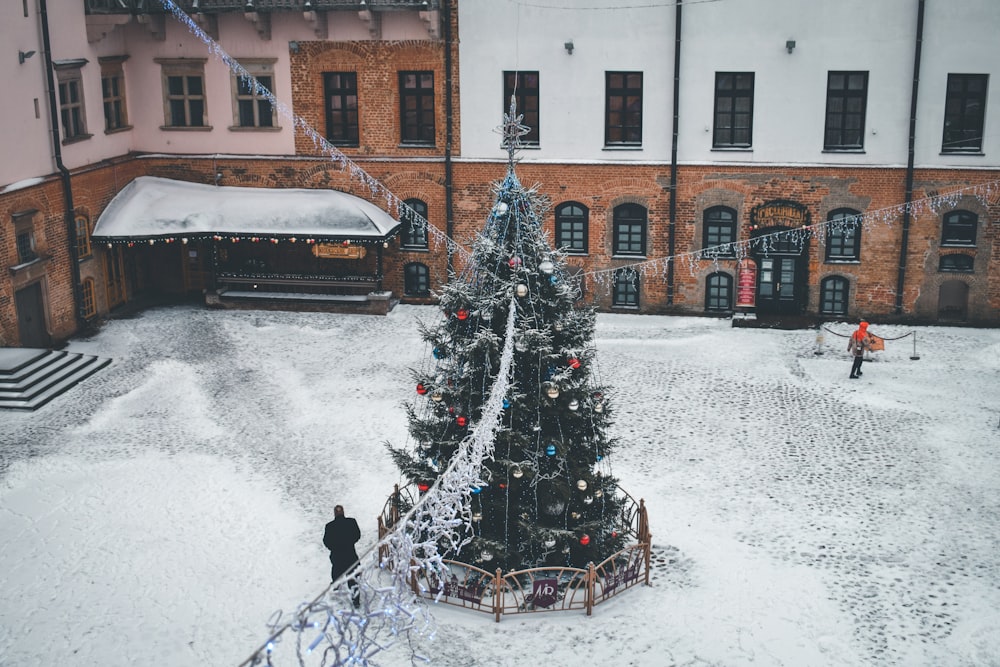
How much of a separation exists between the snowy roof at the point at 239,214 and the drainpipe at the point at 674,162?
6910 millimetres

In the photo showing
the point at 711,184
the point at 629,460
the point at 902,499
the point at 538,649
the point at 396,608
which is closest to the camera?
the point at 396,608

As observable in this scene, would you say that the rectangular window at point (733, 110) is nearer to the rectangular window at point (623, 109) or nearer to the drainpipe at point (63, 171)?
the rectangular window at point (623, 109)

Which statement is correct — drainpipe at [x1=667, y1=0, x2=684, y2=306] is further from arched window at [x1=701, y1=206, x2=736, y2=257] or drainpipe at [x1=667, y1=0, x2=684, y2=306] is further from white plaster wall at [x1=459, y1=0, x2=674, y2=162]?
arched window at [x1=701, y1=206, x2=736, y2=257]

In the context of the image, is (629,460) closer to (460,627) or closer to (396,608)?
(460,627)

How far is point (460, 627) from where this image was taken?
42.1 ft

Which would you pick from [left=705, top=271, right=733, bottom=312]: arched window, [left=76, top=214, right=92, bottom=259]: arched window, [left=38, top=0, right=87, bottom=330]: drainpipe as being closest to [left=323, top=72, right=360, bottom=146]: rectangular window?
[left=76, top=214, right=92, bottom=259]: arched window

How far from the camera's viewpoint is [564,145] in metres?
26.0

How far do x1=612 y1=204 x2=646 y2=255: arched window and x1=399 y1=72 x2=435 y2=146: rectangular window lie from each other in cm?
512

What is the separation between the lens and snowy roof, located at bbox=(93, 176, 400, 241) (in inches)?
1011

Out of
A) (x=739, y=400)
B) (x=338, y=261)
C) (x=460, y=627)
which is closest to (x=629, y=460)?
(x=739, y=400)

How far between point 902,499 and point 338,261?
1577cm

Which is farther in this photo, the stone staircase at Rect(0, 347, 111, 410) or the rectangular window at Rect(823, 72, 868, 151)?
the rectangular window at Rect(823, 72, 868, 151)

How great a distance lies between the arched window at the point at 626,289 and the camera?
26.6m

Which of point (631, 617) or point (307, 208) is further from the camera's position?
point (307, 208)
